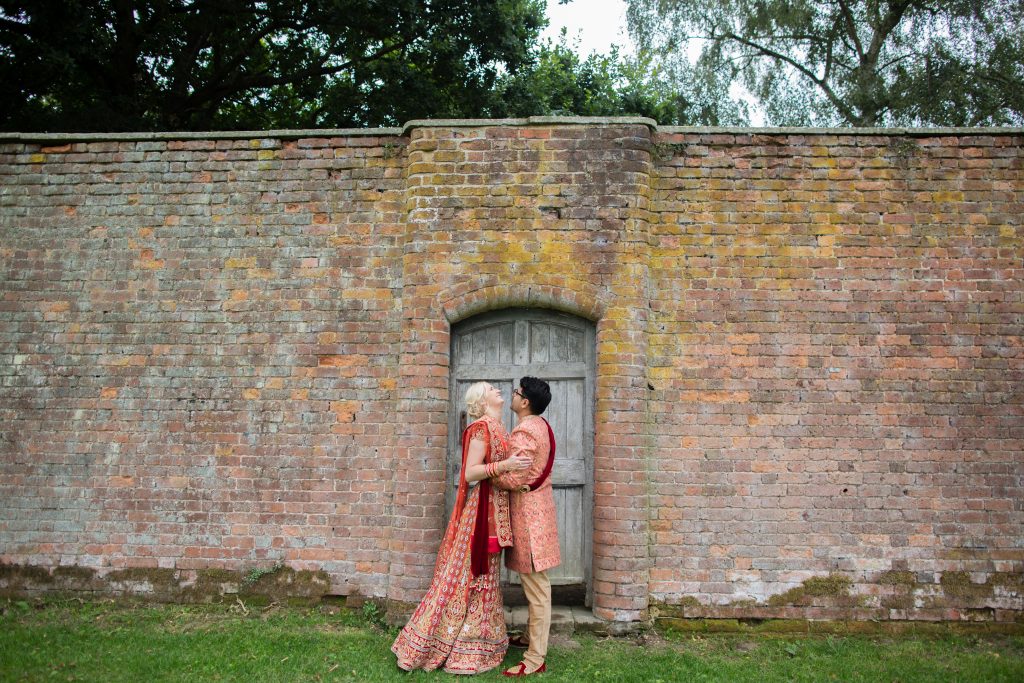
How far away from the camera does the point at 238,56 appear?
38.7 feet

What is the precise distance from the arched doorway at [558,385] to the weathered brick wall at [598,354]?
0.25 m

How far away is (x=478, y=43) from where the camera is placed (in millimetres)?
10812

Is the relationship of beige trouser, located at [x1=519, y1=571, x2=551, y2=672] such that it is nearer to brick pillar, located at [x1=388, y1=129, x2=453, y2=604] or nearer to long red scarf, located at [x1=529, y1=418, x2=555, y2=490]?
long red scarf, located at [x1=529, y1=418, x2=555, y2=490]

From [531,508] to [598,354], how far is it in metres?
1.42

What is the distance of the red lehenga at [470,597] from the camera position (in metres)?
4.38

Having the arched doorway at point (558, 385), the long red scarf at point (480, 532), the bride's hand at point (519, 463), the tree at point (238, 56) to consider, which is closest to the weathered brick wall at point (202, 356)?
the arched doorway at point (558, 385)

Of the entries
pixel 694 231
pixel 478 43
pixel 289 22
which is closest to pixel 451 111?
pixel 478 43

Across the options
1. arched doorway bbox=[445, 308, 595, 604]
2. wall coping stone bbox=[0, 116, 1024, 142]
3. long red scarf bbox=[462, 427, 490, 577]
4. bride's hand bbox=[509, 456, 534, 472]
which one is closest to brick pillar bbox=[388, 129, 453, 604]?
arched doorway bbox=[445, 308, 595, 604]

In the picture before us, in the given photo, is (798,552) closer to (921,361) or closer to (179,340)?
(921,361)

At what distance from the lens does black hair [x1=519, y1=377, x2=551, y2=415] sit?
4.43 m

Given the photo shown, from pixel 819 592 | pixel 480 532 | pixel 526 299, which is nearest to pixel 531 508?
pixel 480 532

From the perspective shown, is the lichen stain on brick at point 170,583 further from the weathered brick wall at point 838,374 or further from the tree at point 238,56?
the tree at point 238,56

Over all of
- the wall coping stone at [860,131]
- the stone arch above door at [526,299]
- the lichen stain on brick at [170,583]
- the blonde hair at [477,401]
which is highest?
the wall coping stone at [860,131]

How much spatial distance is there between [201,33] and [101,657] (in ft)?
33.5
